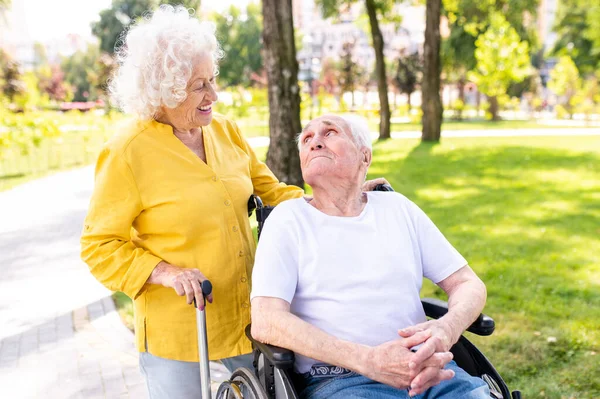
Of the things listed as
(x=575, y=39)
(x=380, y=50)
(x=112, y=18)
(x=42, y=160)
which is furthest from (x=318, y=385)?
(x=112, y=18)

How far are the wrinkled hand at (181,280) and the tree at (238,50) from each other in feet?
185

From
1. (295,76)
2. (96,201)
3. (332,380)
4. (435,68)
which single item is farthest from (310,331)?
(435,68)

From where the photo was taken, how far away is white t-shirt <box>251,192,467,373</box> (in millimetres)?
2238

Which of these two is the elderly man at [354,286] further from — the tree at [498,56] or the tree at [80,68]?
the tree at [80,68]

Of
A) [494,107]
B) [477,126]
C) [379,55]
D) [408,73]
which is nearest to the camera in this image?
[379,55]

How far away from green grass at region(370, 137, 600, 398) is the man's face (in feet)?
6.03

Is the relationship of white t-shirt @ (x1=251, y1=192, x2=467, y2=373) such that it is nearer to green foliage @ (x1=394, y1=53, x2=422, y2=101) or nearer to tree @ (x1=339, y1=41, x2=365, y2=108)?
tree @ (x1=339, y1=41, x2=365, y2=108)

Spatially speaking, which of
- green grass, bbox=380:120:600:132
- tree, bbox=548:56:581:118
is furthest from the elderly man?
tree, bbox=548:56:581:118

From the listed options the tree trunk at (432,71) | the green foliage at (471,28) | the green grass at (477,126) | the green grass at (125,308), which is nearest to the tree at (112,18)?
the green foliage at (471,28)

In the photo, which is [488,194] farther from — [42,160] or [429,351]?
[42,160]

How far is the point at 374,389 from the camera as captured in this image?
2.11 metres

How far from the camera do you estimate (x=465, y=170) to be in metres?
12.4

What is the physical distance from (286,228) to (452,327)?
63cm

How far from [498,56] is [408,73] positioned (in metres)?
7.02
